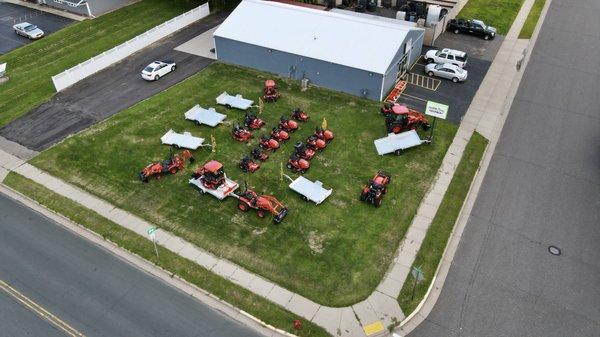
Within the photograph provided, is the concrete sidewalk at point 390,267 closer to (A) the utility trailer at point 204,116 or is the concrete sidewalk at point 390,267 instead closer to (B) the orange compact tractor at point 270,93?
(A) the utility trailer at point 204,116

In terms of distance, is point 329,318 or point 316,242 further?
point 316,242

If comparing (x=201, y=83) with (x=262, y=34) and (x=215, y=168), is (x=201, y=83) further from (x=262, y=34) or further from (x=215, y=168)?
(x=215, y=168)

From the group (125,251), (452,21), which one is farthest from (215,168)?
(452,21)

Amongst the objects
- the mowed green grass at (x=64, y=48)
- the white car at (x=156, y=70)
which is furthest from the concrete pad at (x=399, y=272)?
the mowed green grass at (x=64, y=48)

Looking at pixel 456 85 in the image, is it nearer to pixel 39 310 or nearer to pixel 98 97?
pixel 98 97

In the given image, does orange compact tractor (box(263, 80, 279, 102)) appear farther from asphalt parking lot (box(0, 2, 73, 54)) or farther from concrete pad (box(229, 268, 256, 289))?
asphalt parking lot (box(0, 2, 73, 54))

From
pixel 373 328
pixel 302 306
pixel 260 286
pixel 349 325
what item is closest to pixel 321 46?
pixel 260 286

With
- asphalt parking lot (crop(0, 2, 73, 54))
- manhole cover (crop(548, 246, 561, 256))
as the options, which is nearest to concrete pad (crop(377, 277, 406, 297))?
manhole cover (crop(548, 246, 561, 256))
